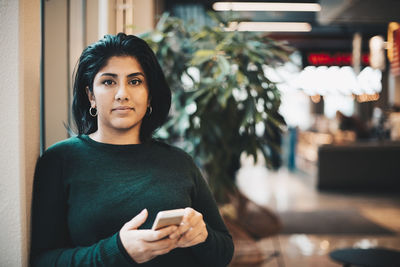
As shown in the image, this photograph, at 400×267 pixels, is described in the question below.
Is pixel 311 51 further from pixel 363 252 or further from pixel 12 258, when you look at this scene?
pixel 12 258

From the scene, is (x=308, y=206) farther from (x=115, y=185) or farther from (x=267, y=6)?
(x=115, y=185)

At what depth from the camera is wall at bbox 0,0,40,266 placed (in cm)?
110

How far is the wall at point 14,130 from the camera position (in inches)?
43.3

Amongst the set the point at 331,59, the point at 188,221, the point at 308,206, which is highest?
the point at 331,59

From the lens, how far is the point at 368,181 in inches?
302

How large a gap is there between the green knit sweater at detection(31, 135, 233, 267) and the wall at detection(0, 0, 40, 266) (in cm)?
5

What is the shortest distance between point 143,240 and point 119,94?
1.41 feet

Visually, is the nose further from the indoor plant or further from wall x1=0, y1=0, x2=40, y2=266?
the indoor plant

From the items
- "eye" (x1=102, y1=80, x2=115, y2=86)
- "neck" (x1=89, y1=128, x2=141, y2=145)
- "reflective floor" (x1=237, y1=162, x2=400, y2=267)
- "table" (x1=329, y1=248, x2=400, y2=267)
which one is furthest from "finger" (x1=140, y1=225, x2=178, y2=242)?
"reflective floor" (x1=237, y1=162, x2=400, y2=267)

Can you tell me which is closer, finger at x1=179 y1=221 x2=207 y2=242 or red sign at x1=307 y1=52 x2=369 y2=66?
finger at x1=179 y1=221 x2=207 y2=242

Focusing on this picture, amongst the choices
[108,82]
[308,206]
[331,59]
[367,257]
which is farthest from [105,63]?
[331,59]

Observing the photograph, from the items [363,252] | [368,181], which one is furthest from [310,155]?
[363,252]

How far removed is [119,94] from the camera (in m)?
1.19

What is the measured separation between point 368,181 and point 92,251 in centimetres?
744
